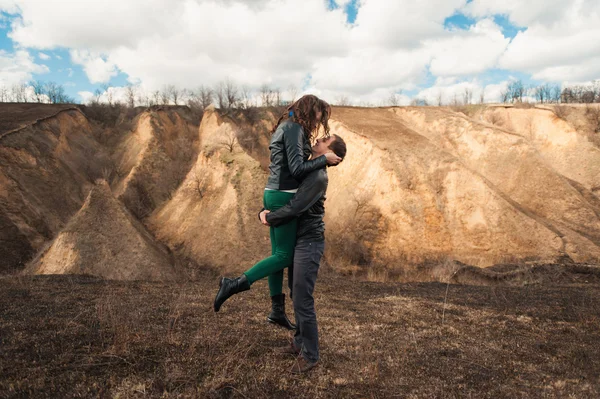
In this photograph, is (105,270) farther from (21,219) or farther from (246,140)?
(246,140)

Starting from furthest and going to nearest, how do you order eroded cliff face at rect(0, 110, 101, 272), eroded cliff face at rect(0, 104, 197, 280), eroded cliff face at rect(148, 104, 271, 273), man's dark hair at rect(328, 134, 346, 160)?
eroded cliff face at rect(0, 110, 101, 272) → eroded cliff face at rect(148, 104, 271, 273) → eroded cliff face at rect(0, 104, 197, 280) → man's dark hair at rect(328, 134, 346, 160)

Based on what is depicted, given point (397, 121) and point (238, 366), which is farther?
point (397, 121)

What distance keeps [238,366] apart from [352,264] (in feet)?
56.5

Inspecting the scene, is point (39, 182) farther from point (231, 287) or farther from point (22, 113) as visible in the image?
point (231, 287)

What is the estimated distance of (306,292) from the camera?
3.54m

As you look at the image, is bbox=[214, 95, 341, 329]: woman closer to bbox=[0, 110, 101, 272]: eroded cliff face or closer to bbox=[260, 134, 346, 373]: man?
bbox=[260, 134, 346, 373]: man

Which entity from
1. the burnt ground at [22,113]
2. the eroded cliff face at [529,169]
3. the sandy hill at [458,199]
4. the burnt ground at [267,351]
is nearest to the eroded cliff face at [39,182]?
the burnt ground at [22,113]

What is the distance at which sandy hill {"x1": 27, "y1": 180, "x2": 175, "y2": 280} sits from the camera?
1678 cm

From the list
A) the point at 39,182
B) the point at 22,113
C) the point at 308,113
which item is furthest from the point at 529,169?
the point at 22,113

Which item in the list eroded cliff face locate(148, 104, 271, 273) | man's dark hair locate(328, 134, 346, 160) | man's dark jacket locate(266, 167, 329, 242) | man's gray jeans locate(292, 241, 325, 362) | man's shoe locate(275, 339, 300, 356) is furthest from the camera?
eroded cliff face locate(148, 104, 271, 273)

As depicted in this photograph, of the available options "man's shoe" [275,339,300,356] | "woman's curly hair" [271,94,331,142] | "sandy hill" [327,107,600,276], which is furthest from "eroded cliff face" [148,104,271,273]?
"woman's curly hair" [271,94,331,142]

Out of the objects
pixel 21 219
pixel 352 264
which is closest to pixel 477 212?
pixel 352 264

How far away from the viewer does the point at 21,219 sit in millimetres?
21188

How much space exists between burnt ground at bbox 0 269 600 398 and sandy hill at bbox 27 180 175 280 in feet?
36.5
